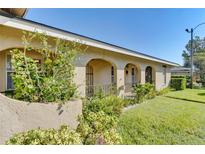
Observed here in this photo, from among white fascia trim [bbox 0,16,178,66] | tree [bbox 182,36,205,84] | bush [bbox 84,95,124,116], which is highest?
tree [bbox 182,36,205,84]

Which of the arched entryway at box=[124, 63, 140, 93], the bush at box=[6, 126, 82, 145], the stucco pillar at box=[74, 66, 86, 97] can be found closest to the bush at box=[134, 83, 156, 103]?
the arched entryway at box=[124, 63, 140, 93]

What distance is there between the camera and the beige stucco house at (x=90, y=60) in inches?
254

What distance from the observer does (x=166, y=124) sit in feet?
26.5

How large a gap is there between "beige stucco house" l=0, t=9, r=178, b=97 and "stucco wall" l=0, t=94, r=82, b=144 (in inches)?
69.5

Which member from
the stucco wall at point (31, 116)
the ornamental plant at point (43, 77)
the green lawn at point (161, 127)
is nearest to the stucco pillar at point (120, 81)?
the green lawn at point (161, 127)

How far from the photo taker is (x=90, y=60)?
11406 millimetres

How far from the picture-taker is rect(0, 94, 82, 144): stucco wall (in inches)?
180

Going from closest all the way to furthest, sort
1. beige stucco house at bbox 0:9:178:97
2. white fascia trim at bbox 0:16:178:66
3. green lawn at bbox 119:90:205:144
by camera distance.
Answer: white fascia trim at bbox 0:16:178:66 → beige stucco house at bbox 0:9:178:97 → green lawn at bbox 119:90:205:144

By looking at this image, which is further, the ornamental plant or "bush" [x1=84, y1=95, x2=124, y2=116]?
"bush" [x1=84, y1=95, x2=124, y2=116]

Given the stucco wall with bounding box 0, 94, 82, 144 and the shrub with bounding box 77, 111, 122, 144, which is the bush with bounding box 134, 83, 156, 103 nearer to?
the shrub with bounding box 77, 111, 122, 144

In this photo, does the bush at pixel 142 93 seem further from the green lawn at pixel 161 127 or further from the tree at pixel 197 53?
the tree at pixel 197 53

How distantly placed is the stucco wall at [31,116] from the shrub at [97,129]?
1.11ft
